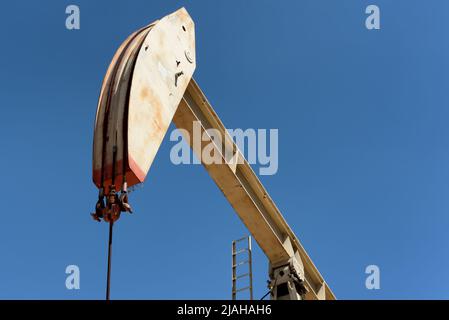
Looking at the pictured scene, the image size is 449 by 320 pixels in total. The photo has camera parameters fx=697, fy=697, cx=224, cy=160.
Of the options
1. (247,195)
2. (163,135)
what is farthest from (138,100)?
(247,195)

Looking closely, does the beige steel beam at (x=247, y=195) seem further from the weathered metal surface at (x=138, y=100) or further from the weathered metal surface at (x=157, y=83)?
the weathered metal surface at (x=138, y=100)

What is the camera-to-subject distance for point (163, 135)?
8820 mm

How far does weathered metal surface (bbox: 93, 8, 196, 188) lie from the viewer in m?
8.08

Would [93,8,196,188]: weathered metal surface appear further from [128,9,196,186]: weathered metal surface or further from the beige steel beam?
the beige steel beam

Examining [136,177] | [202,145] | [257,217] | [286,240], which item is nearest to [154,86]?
[136,177]

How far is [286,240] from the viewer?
490 inches

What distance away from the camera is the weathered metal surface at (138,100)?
808 cm

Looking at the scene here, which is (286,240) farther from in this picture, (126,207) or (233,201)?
(126,207)

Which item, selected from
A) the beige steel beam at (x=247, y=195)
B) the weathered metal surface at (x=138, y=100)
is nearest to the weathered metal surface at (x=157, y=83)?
the weathered metal surface at (x=138, y=100)

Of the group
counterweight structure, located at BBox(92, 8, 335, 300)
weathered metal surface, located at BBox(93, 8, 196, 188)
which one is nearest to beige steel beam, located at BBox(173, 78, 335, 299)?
counterweight structure, located at BBox(92, 8, 335, 300)

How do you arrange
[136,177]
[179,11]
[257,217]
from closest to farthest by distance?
[136,177]
[179,11]
[257,217]
